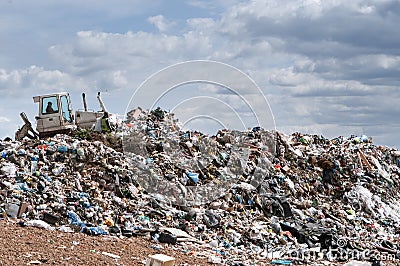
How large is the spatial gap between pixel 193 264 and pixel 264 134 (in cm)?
705

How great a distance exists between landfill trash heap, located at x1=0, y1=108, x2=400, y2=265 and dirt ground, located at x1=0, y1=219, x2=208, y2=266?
0.81 feet

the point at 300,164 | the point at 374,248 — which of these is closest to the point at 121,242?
the point at 374,248

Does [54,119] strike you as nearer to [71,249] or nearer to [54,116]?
[54,116]

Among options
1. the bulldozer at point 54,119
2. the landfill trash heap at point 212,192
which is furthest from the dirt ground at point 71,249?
the bulldozer at point 54,119

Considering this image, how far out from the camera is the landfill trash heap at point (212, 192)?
30.2 feet

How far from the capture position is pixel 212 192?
11.1m

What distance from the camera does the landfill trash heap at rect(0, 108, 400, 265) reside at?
921 cm

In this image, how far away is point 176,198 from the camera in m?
10.6

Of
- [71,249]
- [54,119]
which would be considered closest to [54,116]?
[54,119]

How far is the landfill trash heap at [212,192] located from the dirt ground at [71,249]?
0.25 m

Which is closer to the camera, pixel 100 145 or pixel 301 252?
pixel 301 252

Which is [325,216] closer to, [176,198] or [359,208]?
[359,208]

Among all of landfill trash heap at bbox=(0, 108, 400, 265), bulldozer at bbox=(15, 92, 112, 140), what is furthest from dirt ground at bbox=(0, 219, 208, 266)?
bulldozer at bbox=(15, 92, 112, 140)

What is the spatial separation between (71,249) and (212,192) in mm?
4065
